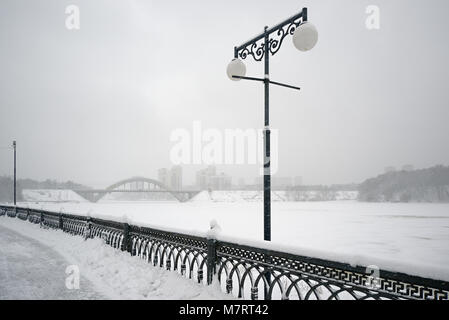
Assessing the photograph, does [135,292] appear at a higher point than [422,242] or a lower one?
higher

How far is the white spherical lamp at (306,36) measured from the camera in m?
5.07

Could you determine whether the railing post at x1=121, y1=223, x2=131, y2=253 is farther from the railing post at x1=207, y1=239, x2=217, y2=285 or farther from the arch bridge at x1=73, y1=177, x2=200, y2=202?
the arch bridge at x1=73, y1=177, x2=200, y2=202

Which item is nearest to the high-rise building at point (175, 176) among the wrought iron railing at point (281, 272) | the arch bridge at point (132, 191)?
the arch bridge at point (132, 191)

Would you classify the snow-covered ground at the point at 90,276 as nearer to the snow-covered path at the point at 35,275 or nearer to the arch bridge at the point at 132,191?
the snow-covered path at the point at 35,275

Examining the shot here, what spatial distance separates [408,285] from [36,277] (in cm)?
708

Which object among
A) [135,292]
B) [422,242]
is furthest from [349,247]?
[135,292]

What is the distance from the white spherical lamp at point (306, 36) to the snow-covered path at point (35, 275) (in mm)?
5863

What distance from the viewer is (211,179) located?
152m

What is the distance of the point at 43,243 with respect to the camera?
10.8 meters

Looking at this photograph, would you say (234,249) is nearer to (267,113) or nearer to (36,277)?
(267,113)

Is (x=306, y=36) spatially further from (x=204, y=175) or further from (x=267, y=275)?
(x=204, y=175)

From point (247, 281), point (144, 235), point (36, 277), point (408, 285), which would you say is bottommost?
point (247, 281)

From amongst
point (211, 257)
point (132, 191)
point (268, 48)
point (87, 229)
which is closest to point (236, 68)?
point (268, 48)
